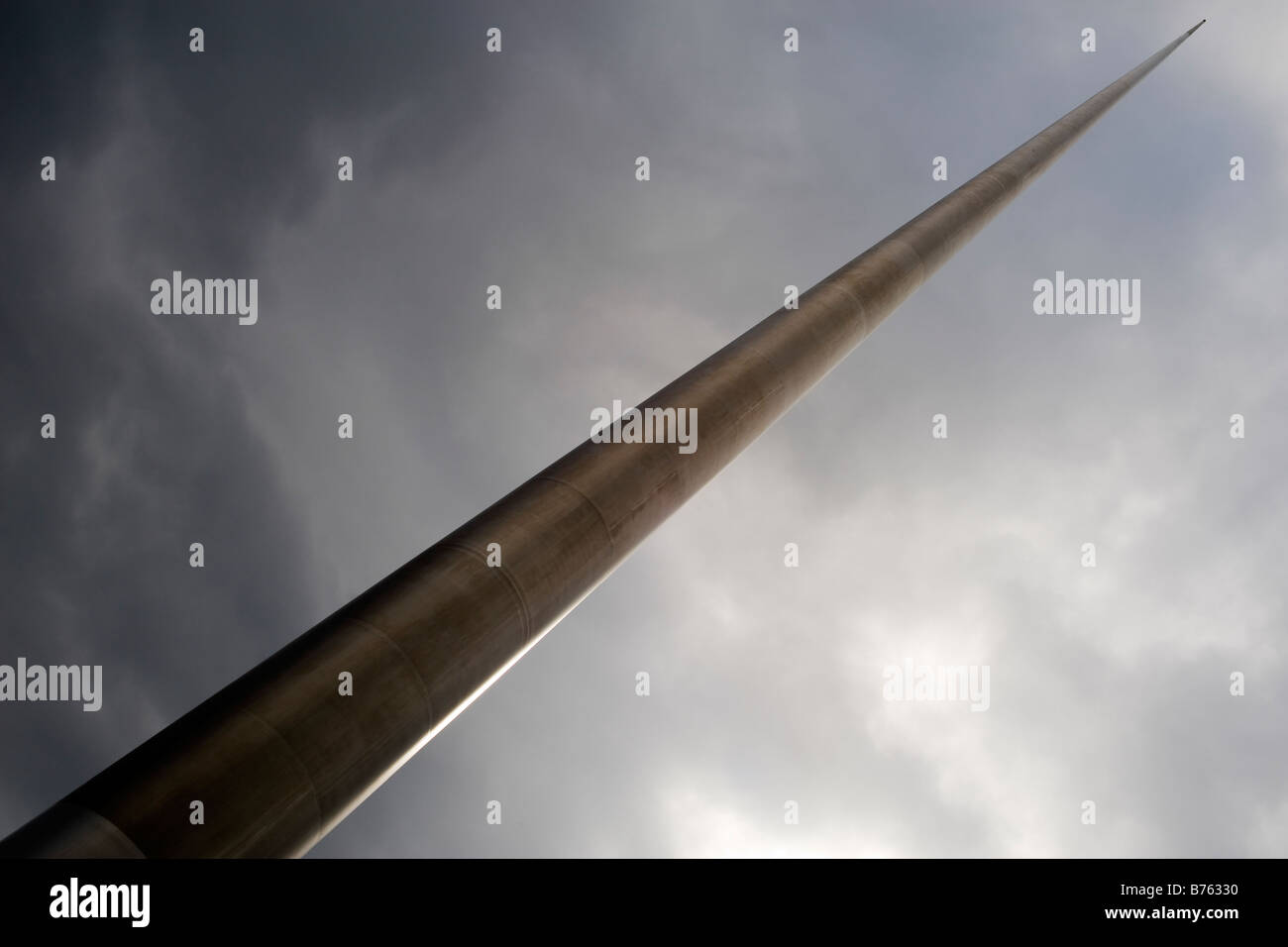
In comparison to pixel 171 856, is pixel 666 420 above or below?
above

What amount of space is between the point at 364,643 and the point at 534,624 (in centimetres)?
329

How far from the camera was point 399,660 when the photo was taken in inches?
474

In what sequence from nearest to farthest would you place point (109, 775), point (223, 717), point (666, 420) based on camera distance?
point (109, 775), point (223, 717), point (666, 420)

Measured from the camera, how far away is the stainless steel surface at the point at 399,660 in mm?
9703

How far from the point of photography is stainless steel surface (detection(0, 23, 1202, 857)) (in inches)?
382

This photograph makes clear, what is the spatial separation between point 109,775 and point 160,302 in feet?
43.7

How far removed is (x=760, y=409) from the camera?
19.4 meters

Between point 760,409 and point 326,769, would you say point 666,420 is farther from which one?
point 326,769
